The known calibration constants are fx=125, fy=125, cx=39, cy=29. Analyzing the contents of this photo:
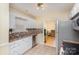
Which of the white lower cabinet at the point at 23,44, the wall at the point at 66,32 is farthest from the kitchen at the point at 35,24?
the wall at the point at 66,32

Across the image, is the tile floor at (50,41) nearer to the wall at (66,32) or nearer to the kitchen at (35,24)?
the kitchen at (35,24)

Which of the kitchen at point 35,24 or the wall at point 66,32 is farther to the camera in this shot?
the wall at point 66,32

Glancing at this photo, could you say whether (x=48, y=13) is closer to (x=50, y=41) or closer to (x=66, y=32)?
(x=50, y=41)

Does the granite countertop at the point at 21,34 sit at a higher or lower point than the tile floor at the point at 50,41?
higher

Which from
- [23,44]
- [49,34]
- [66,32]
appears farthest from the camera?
[66,32]

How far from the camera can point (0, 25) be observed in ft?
4.58

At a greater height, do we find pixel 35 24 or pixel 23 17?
pixel 23 17

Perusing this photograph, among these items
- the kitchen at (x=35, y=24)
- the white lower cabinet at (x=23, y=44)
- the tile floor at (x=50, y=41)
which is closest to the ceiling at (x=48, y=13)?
the kitchen at (x=35, y=24)

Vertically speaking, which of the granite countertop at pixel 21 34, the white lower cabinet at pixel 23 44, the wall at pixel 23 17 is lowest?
the white lower cabinet at pixel 23 44

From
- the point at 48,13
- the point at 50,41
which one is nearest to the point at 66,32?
the point at 50,41

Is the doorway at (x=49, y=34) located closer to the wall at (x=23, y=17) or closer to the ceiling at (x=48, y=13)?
the ceiling at (x=48, y=13)

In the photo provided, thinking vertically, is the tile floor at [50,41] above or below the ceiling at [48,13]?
below

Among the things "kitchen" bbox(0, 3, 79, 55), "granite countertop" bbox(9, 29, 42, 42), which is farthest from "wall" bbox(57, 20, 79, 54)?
"granite countertop" bbox(9, 29, 42, 42)

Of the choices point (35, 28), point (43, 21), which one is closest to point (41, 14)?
point (43, 21)
